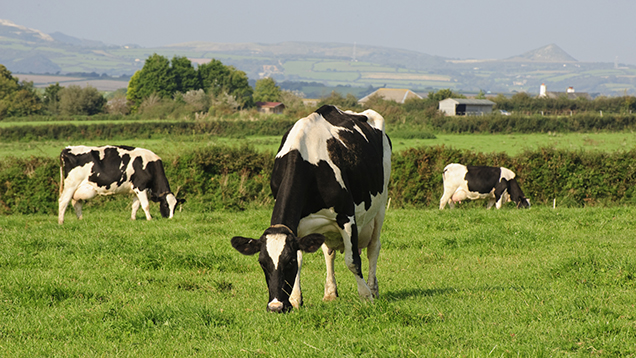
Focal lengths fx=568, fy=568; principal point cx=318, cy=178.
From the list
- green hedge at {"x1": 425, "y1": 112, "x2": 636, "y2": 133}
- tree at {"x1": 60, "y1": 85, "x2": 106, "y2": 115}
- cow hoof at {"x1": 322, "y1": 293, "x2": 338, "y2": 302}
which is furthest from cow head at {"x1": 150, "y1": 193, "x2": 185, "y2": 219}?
tree at {"x1": 60, "y1": 85, "x2": 106, "y2": 115}

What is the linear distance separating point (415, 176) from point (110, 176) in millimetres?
12002

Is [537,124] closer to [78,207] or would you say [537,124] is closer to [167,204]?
[167,204]

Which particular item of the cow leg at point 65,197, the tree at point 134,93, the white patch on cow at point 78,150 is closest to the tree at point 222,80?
the tree at point 134,93

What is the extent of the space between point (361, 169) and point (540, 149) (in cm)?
1851

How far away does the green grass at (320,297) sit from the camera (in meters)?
5.26

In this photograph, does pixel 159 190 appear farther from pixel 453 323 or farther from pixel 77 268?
pixel 453 323

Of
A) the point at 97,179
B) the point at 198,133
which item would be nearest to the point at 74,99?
the point at 198,133

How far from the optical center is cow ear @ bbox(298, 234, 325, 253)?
586cm

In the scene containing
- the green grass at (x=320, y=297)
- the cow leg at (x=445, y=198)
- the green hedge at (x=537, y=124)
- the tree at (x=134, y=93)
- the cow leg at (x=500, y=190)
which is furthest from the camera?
the tree at (x=134, y=93)

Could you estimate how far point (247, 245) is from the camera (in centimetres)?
599

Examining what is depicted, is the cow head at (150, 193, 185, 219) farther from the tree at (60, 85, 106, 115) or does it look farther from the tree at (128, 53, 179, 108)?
the tree at (128, 53, 179, 108)

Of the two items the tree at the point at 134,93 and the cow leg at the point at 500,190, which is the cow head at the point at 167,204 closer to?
the cow leg at the point at 500,190

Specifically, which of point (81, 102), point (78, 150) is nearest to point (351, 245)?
point (78, 150)

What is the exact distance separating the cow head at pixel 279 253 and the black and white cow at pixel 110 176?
12.5m
